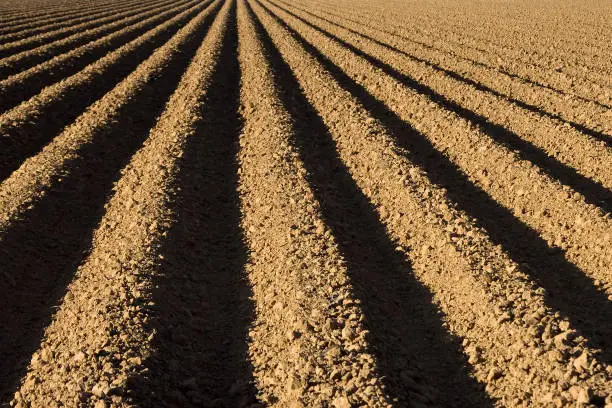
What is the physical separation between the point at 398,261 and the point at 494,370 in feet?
5.80

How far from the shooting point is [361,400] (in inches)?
148

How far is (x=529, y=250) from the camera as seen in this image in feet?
19.2

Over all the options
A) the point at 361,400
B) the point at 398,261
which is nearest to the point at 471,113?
the point at 398,261

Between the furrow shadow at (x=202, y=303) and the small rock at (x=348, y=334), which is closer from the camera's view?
the furrow shadow at (x=202, y=303)

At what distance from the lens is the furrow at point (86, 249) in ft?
13.4

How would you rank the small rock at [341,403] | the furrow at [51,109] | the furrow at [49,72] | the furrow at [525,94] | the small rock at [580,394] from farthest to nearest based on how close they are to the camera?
the furrow at [49,72] → the furrow at [525,94] → the furrow at [51,109] → the small rock at [341,403] → the small rock at [580,394]

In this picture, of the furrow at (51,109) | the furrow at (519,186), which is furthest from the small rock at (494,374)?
the furrow at (51,109)

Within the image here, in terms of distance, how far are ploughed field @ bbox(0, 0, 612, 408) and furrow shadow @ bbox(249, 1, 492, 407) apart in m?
0.02

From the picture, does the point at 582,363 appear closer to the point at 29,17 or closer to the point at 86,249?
the point at 86,249

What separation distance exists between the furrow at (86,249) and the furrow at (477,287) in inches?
103

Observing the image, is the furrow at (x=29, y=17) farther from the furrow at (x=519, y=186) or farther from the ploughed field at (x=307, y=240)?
the furrow at (x=519, y=186)

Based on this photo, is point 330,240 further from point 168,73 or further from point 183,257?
point 168,73

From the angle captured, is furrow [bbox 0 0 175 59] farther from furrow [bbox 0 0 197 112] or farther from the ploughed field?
the ploughed field

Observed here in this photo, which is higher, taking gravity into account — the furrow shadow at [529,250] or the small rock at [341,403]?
the small rock at [341,403]
